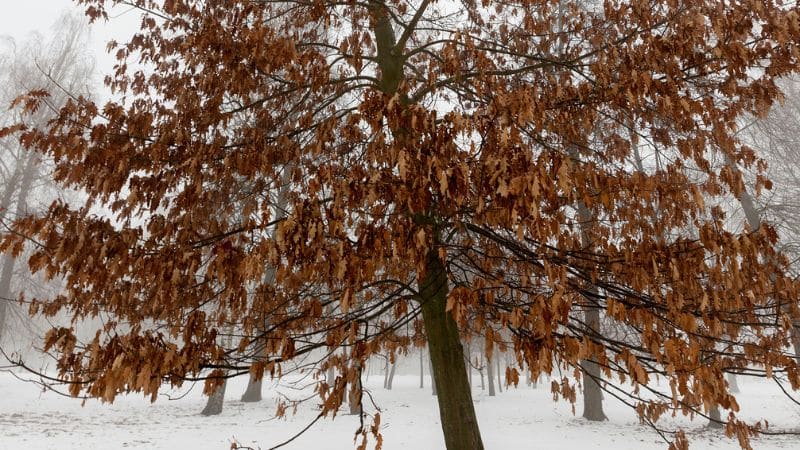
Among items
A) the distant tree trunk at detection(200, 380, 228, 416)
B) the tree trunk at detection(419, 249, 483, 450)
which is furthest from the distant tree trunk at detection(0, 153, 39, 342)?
the tree trunk at detection(419, 249, 483, 450)

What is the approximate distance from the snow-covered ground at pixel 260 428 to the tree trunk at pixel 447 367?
20.9 feet

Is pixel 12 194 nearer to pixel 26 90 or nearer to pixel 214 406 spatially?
pixel 26 90

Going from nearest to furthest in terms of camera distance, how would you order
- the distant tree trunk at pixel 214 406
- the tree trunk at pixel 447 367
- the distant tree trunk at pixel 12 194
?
the tree trunk at pixel 447 367
the distant tree trunk at pixel 214 406
the distant tree trunk at pixel 12 194

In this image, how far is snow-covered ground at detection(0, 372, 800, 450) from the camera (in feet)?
31.4

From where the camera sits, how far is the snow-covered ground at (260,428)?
9.59 meters

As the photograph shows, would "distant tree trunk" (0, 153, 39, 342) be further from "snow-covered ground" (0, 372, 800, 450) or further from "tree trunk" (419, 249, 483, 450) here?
"tree trunk" (419, 249, 483, 450)

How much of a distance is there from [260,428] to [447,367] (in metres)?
9.76

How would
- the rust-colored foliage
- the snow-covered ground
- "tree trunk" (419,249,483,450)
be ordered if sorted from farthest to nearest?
the snow-covered ground, "tree trunk" (419,249,483,450), the rust-colored foliage

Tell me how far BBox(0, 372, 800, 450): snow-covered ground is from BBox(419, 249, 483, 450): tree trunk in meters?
6.36

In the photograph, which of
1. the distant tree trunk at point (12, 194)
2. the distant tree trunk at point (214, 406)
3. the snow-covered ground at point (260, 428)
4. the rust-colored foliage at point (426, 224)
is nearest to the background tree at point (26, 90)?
the distant tree trunk at point (12, 194)

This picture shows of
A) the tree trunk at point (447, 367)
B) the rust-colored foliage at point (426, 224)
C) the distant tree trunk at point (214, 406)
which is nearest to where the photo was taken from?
the rust-colored foliage at point (426, 224)

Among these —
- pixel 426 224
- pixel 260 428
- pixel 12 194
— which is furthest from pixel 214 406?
pixel 426 224

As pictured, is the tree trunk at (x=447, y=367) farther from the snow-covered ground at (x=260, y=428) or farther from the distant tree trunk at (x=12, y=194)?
the distant tree trunk at (x=12, y=194)

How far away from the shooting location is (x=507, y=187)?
2.45m
